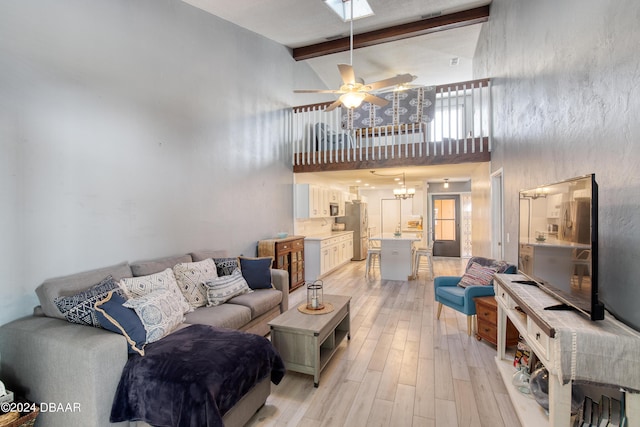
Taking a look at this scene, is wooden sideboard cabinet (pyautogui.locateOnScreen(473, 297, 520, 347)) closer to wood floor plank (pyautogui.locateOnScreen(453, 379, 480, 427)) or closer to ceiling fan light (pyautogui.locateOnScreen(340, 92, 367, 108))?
wood floor plank (pyautogui.locateOnScreen(453, 379, 480, 427))

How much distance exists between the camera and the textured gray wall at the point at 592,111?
1.47 m

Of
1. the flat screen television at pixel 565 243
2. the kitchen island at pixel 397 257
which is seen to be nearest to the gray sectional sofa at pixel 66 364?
the flat screen television at pixel 565 243

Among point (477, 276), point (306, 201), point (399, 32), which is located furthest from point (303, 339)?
point (399, 32)

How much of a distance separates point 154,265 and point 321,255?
3.68m

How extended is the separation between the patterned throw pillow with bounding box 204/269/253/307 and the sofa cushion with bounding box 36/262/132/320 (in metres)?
0.82

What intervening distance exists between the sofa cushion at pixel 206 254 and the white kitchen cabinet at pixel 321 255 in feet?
8.19

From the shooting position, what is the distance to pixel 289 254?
5434 millimetres

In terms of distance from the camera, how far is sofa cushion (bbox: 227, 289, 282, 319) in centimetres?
321

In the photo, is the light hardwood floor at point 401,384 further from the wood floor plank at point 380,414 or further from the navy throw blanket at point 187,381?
the navy throw blanket at point 187,381

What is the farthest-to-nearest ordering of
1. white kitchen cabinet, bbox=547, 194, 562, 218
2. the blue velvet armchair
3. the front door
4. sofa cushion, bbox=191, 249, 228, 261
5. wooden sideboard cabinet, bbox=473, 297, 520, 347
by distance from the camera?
the front door → sofa cushion, bbox=191, 249, 228, 261 → the blue velvet armchair → wooden sideboard cabinet, bbox=473, 297, 520, 347 → white kitchen cabinet, bbox=547, 194, 562, 218

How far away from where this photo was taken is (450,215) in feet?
30.8

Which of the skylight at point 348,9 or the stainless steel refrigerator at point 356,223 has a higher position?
the skylight at point 348,9

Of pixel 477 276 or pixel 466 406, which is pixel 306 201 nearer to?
pixel 477 276

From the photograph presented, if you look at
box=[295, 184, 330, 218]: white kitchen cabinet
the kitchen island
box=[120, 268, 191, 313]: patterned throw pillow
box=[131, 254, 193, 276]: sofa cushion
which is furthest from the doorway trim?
box=[131, 254, 193, 276]: sofa cushion
